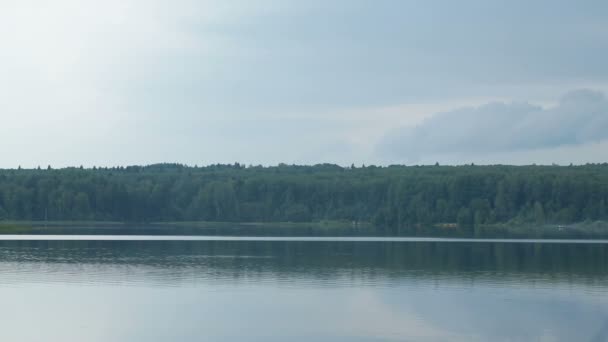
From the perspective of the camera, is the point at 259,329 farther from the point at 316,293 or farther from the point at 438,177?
the point at 438,177

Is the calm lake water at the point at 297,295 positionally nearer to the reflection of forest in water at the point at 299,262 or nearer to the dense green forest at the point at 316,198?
the reflection of forest in water at the point at 299,262

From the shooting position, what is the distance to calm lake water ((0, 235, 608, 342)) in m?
29.8

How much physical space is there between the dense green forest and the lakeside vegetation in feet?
0.54

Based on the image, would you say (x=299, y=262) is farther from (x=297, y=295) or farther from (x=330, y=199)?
(x=330, y=199)

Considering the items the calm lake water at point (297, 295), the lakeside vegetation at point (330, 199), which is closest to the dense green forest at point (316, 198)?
the lakeside vegetation at point (330, 199)

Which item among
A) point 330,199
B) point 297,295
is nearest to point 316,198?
point 330,199

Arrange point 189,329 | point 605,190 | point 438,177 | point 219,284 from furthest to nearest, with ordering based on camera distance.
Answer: point 438,177
point 605,190
point 219,284
point 189,329

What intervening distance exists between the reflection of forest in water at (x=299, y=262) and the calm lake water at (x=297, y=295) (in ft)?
0.36

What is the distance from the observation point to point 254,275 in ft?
151

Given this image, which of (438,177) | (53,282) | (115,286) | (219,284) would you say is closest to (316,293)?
(219,284)

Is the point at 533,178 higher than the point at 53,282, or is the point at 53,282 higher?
the point at 533,178

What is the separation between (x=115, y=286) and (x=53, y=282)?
319 centimetres

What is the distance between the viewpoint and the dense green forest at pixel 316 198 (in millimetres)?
133875

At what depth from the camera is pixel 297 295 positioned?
126 ft
